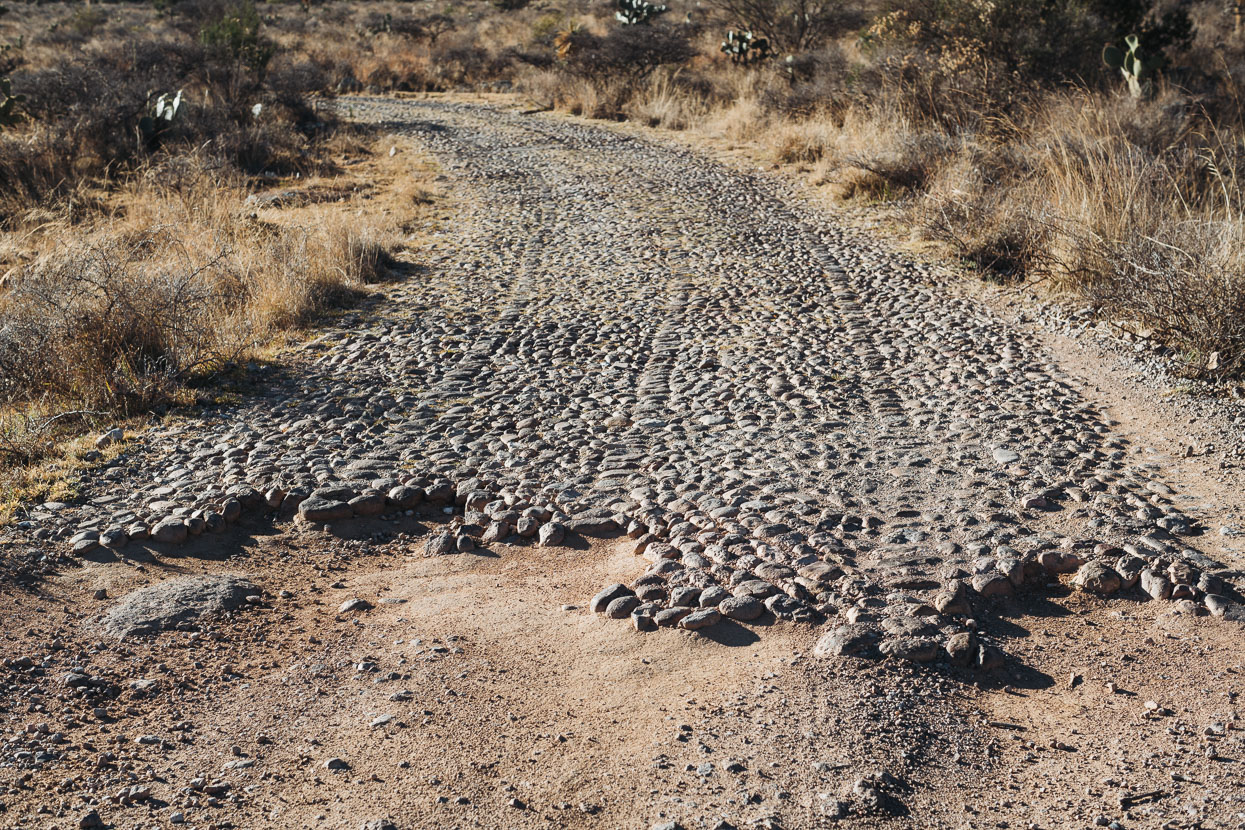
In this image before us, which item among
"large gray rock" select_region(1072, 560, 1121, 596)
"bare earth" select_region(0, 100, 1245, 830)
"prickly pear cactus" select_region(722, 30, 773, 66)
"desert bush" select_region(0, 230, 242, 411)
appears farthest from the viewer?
"prickly pear cactus" select_region(722, 30, 773, 66)

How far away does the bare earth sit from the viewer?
2.76m

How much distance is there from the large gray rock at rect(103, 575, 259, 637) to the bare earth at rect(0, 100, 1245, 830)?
0.06 m

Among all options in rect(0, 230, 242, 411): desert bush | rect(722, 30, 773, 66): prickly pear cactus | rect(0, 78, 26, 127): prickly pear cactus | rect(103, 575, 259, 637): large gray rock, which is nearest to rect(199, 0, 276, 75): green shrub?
rect(0, 78, 26, 127): prickly pear cactus

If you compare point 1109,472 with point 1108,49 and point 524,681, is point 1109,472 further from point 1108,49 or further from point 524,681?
point 1108,49

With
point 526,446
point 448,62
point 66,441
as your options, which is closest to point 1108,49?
point 526,446

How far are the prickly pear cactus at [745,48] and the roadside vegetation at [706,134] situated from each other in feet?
0.27

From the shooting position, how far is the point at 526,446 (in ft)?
16.8

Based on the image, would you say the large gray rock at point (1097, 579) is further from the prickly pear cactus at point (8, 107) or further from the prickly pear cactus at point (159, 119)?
the prickly pear cactus at point (8, 107)

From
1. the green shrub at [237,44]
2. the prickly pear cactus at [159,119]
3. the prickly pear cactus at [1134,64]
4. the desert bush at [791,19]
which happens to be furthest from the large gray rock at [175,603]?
the desert bush at [791,19]

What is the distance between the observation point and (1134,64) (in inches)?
460

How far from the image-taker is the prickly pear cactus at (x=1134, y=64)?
11.5 metres

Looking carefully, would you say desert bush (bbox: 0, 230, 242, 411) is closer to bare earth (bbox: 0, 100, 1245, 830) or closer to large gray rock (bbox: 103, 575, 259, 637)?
bare earth (bbox: 0, 100, 1245, 830)

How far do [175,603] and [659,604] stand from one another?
6.18ft

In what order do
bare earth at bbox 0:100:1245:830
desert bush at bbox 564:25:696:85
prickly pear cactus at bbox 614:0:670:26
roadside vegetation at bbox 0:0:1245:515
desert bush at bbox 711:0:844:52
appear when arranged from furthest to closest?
prickly pear cactus at bbox 614:0:670:26, desert bush at bbox 711:0:844:52, desert bush at bbox 564:25:696:85, roadside vegetation at bbox 0:0:1245:515, bare earth at bbox 0:100:1245:830
